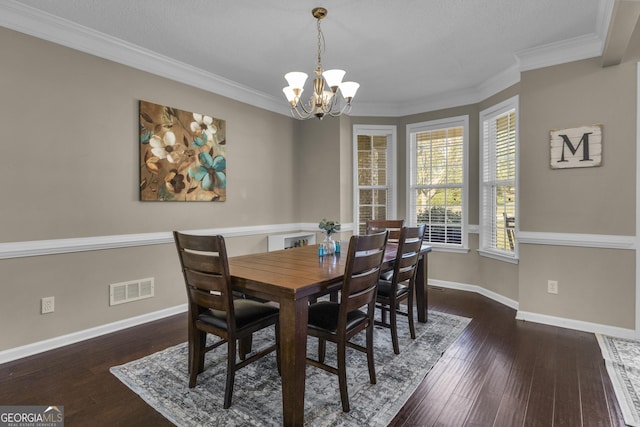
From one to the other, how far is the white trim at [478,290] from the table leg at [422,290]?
123 centimetres

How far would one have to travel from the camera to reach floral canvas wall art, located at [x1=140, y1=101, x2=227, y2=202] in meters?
3.22

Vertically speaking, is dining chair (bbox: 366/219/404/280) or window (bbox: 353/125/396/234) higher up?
window (bbox: 353/125/396/234)

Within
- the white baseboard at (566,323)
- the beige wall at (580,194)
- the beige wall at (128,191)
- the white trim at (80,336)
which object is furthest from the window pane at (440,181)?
the white trim at (80,336)

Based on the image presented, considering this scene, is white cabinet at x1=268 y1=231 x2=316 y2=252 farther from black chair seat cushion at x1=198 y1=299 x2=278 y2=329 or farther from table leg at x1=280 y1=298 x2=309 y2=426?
table leg at x1=280 y1=298 x2=309 y2=426

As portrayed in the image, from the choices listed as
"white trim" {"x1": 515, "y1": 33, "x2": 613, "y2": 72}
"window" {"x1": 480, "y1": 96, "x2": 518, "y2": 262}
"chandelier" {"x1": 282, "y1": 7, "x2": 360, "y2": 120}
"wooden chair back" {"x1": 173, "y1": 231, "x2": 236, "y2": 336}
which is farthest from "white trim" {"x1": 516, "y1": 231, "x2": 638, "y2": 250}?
"wooden chair back" {"x1": 173, "y1": 231, "x2": 236, "y2": 336}

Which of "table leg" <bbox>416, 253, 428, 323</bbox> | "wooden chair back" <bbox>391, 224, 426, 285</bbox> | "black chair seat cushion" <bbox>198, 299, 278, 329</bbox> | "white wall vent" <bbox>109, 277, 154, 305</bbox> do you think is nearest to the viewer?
"black chair seat cushion" <bbox>198, 299, 278, 329</bbox>

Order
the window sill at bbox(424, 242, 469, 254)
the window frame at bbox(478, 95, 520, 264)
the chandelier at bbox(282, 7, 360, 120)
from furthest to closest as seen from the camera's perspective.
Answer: the window sill at bbox(424, 242, 469, 254) < the window frame at bbox(478, 95, 520, 264) < the chandelier at bbox(282, 7, 360, 120)

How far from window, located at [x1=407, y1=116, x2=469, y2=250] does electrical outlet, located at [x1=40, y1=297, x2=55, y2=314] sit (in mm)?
4226

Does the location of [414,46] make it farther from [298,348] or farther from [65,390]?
[65,390]

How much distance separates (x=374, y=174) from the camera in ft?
16.5

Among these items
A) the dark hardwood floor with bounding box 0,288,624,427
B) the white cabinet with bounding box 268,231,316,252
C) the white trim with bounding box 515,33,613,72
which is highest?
the white trim with bounding box 515,33,613,72

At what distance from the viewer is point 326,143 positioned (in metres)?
4.85

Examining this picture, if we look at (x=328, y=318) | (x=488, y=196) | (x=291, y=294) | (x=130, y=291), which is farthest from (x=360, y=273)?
(x=488, y=196)

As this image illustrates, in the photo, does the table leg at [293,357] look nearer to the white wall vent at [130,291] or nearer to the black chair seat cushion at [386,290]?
the black chair seat cushion at [386,290]
